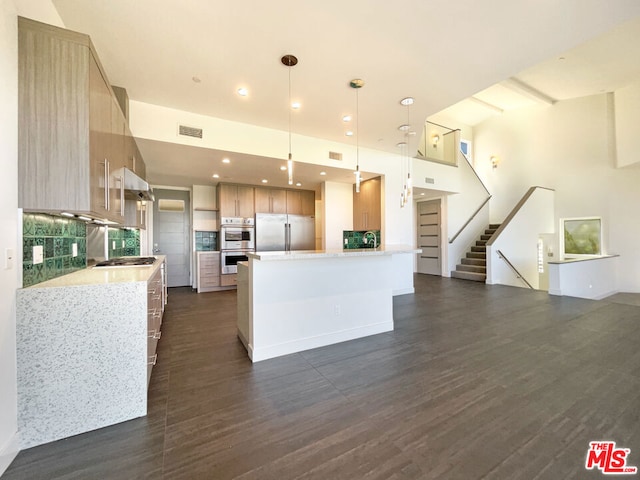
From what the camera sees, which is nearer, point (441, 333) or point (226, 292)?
point (441, 333)

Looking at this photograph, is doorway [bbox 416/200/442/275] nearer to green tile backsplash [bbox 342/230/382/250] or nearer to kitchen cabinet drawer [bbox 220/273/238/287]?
green tile backsplash [bbox 342/230/382/250]

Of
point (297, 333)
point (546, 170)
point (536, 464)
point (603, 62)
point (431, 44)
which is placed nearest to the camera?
point (536, 464)

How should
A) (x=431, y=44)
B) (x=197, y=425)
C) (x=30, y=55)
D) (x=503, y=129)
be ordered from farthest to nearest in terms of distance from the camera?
(x=503, y=129), (x=431, y=44), (x=197, y=425), (x=30, y=55)

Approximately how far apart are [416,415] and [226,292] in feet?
17.0

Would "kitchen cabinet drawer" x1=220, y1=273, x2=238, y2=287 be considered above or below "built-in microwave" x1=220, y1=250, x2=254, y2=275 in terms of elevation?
below

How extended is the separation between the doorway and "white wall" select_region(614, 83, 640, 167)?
4165 millimetres

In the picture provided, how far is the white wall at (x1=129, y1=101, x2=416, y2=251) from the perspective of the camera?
3506 mm

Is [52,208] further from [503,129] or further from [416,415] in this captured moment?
[503,129]

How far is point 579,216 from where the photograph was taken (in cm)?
725

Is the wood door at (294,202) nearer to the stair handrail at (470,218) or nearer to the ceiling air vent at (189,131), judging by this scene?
the ceiling air vent at (189,131)

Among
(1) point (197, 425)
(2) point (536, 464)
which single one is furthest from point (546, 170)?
(1) point (197, 425)

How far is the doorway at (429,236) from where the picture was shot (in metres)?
8.25

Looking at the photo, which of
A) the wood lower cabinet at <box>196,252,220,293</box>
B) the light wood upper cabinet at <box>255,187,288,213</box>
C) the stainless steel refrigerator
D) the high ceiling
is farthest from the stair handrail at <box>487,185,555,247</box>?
the wood lower cabinet at <box>196,252,220,293</box>

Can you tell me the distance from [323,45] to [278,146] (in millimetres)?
2011
